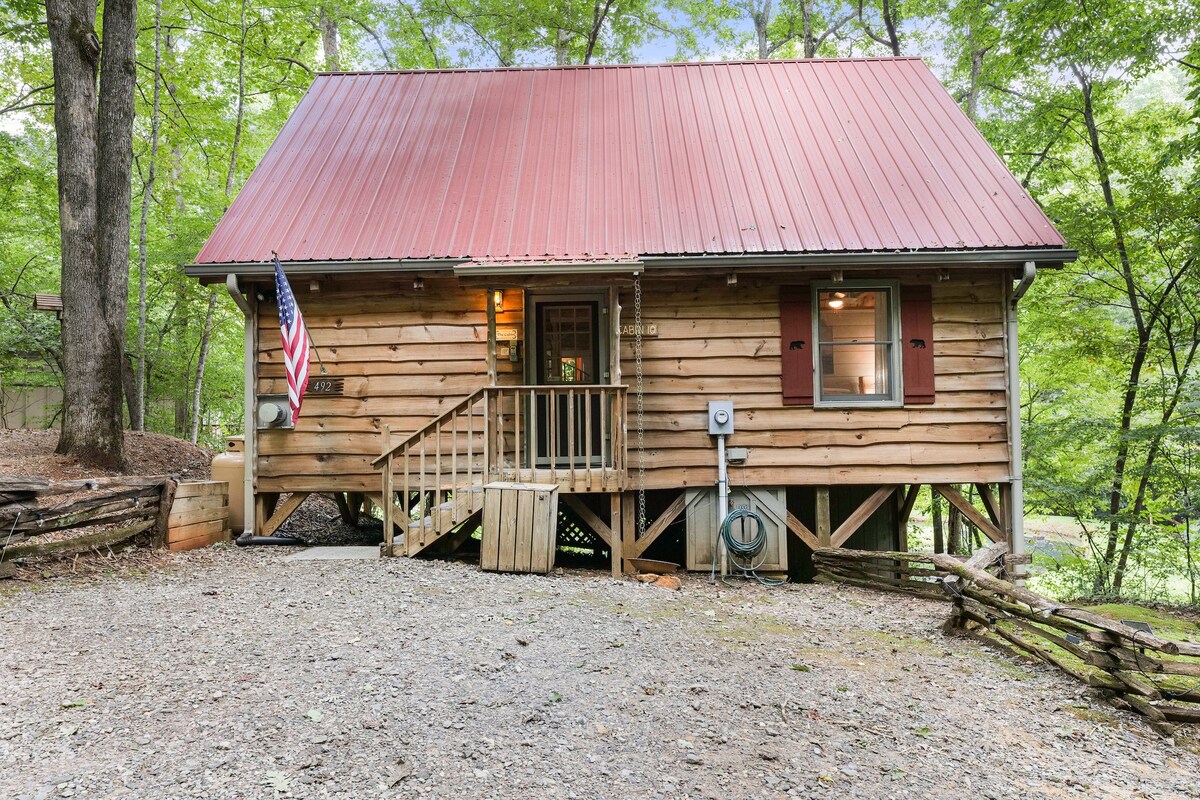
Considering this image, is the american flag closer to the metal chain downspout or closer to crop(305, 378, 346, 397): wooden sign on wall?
crop(305, 378, 346, 397): wooden sign on wall

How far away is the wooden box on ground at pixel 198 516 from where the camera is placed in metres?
6.70

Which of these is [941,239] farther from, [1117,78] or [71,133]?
[71,133]

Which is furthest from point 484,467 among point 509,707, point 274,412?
point 509,707

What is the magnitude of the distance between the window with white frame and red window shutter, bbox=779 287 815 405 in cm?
12

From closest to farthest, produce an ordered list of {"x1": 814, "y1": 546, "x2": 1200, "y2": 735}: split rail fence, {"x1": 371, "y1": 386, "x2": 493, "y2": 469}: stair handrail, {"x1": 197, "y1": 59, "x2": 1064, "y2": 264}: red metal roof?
1. {"x1": 814, "y1": 546, "x2": 1200, "y2": 735}: split rail fence
2. {"x1": 371, "y1": 386, "x2": 493, "y2": 469}: stair handrail
3. {"x1": 197, "y1": 59, "x2": 1064, "y2": 264}: red metal roof

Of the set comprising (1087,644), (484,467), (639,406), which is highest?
(639,406)

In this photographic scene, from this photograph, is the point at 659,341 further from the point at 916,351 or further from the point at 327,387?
the point at 327,387

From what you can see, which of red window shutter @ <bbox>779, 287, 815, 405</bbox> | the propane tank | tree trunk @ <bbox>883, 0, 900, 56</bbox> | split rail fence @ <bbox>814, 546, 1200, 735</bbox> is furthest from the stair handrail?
tree trunk @ <bbox>883, 0, 900, 56</bbox>

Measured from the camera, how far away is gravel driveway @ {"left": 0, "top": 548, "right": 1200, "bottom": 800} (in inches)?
105

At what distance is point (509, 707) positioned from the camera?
3262 millimetres

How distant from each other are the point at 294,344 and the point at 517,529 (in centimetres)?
287

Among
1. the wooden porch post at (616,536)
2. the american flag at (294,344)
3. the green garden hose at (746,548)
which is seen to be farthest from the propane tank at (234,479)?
the green garden hose at (746,548)

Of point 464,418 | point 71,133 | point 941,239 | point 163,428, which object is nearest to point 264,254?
point 464,418

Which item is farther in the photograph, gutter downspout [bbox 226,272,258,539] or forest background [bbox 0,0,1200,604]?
forest background [bbox 0,0,1200,604]
